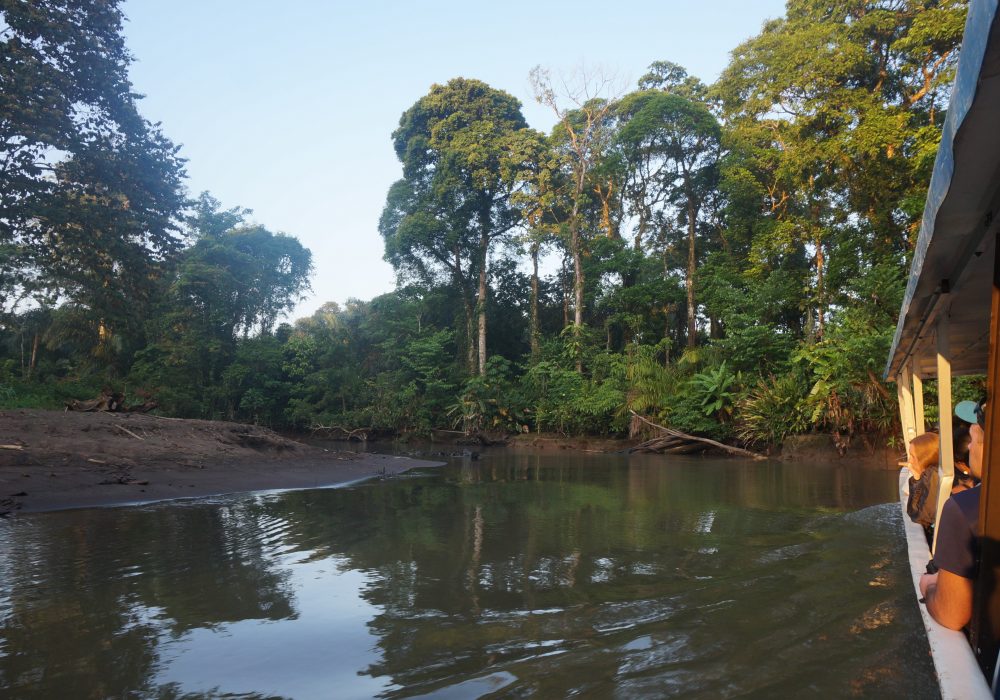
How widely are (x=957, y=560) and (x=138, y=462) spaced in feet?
36.9

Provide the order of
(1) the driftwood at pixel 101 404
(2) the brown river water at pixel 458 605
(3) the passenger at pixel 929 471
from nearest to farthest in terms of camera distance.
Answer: (2) the brown river water at pixel 458 605
(3) the passenger at pixel 929 471
(1) the driftwood at pixel 101 404

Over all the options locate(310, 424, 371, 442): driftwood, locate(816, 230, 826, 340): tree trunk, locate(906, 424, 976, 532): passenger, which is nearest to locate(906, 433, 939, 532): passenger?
locate(906, 424, 976, 532): passenger

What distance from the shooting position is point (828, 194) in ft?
67.3

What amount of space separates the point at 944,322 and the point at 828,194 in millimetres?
19949

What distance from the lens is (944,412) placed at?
10.9ft

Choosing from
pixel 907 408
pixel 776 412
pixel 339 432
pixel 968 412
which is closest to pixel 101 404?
pixel 339 432

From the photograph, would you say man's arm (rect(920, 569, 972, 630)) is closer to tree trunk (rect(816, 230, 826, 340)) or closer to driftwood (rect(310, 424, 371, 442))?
tree trunk (rect(816, 230, 826, 340))

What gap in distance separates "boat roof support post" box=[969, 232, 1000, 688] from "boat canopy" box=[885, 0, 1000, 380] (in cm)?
25

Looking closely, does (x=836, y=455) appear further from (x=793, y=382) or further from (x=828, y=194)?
(x=828, y=194)

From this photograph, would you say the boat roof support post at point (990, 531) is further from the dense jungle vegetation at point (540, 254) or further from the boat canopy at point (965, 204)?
the dense jungle vegetation at point (540, 254)

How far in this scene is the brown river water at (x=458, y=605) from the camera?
2.75 metres

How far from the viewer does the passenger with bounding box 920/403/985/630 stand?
2.21 metres

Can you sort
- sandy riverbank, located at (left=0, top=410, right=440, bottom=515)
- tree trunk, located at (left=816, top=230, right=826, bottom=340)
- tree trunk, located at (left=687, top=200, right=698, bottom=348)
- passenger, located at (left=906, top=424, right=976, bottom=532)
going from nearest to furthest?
passenger, located at (left=906, top=424, right=976, bottom=532) → sandy riverbank, located at (left=0, top=410, right=440, bottom=515) → tree trunk, located at (left=816, top=230, right=826, bottom=340) → tree trunk, located at (left=687, top=200, right=698, bottom=348)

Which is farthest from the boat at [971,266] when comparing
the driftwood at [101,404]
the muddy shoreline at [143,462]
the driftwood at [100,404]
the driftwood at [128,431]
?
the driftwood at [100,404]
